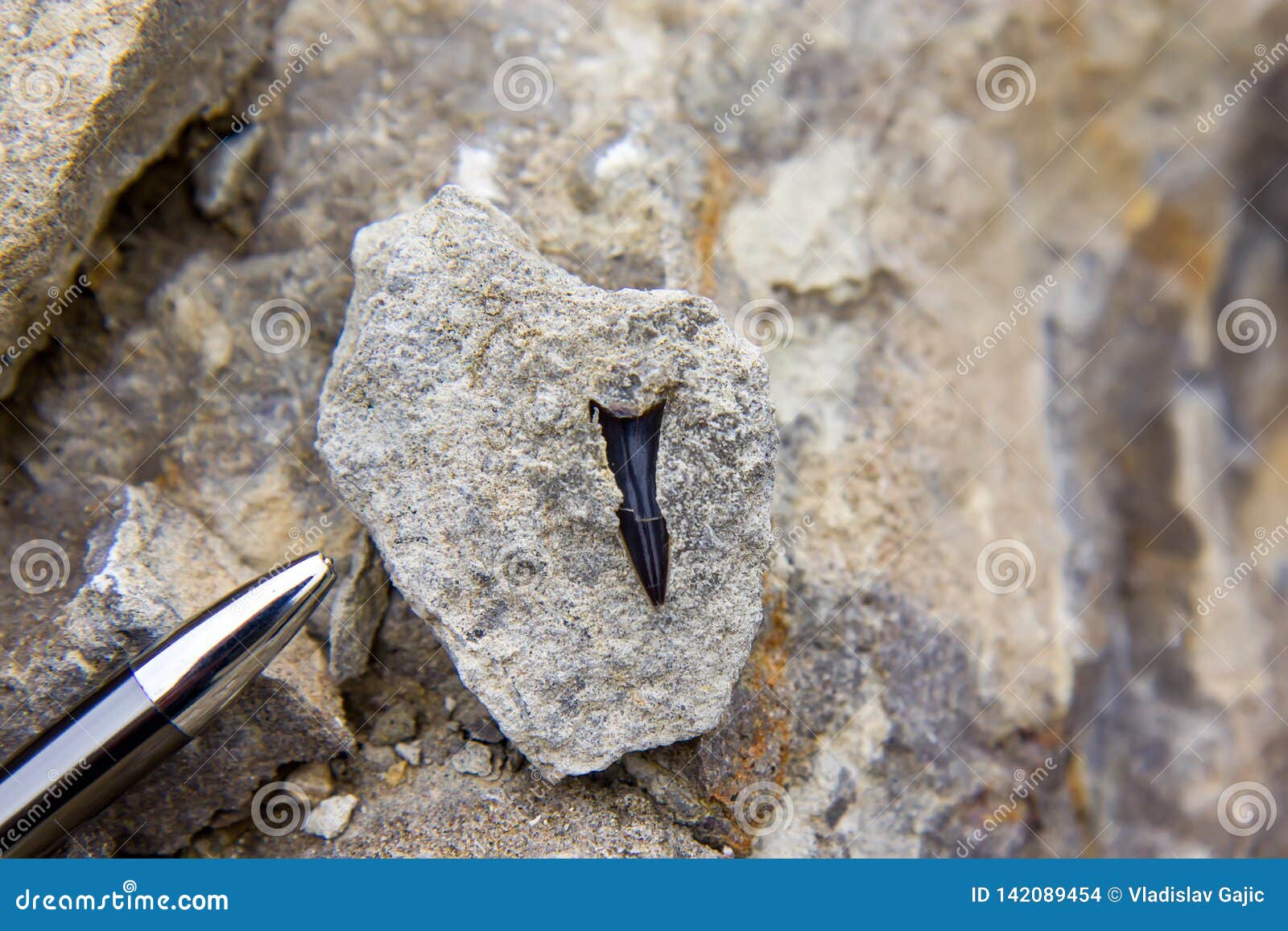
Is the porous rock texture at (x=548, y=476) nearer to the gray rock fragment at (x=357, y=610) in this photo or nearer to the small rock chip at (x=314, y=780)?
the gray rock fragment at (x=357, y=610)

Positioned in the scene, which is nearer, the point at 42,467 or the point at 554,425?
the point at 554,425

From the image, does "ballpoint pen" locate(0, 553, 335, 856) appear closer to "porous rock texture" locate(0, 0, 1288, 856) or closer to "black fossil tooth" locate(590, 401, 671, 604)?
"porous rock texture" locate(0, 0, 1288, 856)

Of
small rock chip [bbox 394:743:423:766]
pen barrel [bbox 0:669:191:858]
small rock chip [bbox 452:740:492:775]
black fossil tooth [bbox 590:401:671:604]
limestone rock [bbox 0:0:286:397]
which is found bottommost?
pen barrel [bbox 0:669:191:858]

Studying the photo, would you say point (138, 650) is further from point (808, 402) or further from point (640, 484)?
point (808, 402)

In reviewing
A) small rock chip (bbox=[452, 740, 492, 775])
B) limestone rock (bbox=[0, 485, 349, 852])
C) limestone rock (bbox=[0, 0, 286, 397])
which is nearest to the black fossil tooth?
small rock chip (bbox=[452, 740, 492, 775])

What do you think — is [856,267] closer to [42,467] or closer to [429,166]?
[429,166]

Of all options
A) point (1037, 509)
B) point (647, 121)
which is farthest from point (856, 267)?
point (1037, 509)

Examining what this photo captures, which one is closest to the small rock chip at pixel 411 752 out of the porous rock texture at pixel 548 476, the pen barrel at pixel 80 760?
the porous rock texture at pixel 548 476
